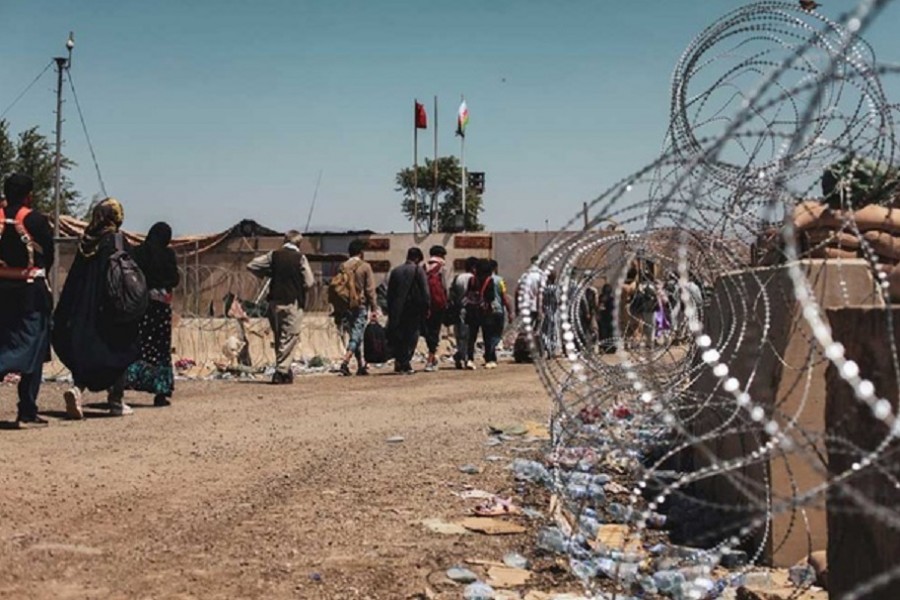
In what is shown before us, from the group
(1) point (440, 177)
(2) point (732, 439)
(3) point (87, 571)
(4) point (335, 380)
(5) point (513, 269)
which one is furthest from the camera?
(1) point (440, 177)

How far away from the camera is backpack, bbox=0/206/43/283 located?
750 cm

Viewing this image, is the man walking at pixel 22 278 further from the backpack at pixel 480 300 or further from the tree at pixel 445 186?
the tree at pixel 445 186

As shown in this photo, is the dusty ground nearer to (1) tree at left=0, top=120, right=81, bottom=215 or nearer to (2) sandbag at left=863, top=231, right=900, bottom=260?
(2) sandbag at left=863, top=231, right=900, bottom=260

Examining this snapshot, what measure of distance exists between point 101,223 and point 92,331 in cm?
84

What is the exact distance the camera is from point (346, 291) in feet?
42.1

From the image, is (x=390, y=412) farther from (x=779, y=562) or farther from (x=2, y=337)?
(x=779, y=562)

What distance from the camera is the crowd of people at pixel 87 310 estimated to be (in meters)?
7.56

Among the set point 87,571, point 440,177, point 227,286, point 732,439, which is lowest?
point 87,571

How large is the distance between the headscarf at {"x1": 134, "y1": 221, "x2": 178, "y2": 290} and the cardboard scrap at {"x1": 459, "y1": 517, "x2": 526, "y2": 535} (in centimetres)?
489

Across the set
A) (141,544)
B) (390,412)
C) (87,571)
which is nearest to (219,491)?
(141,544)

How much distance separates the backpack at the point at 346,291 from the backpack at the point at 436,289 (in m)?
1.46

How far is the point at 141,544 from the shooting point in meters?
4.56

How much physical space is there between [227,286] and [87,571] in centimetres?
1610

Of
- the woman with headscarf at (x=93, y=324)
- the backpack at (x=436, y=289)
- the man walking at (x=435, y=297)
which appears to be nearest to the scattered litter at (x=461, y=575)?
the woman with headscarf at (x=93, y=324)
